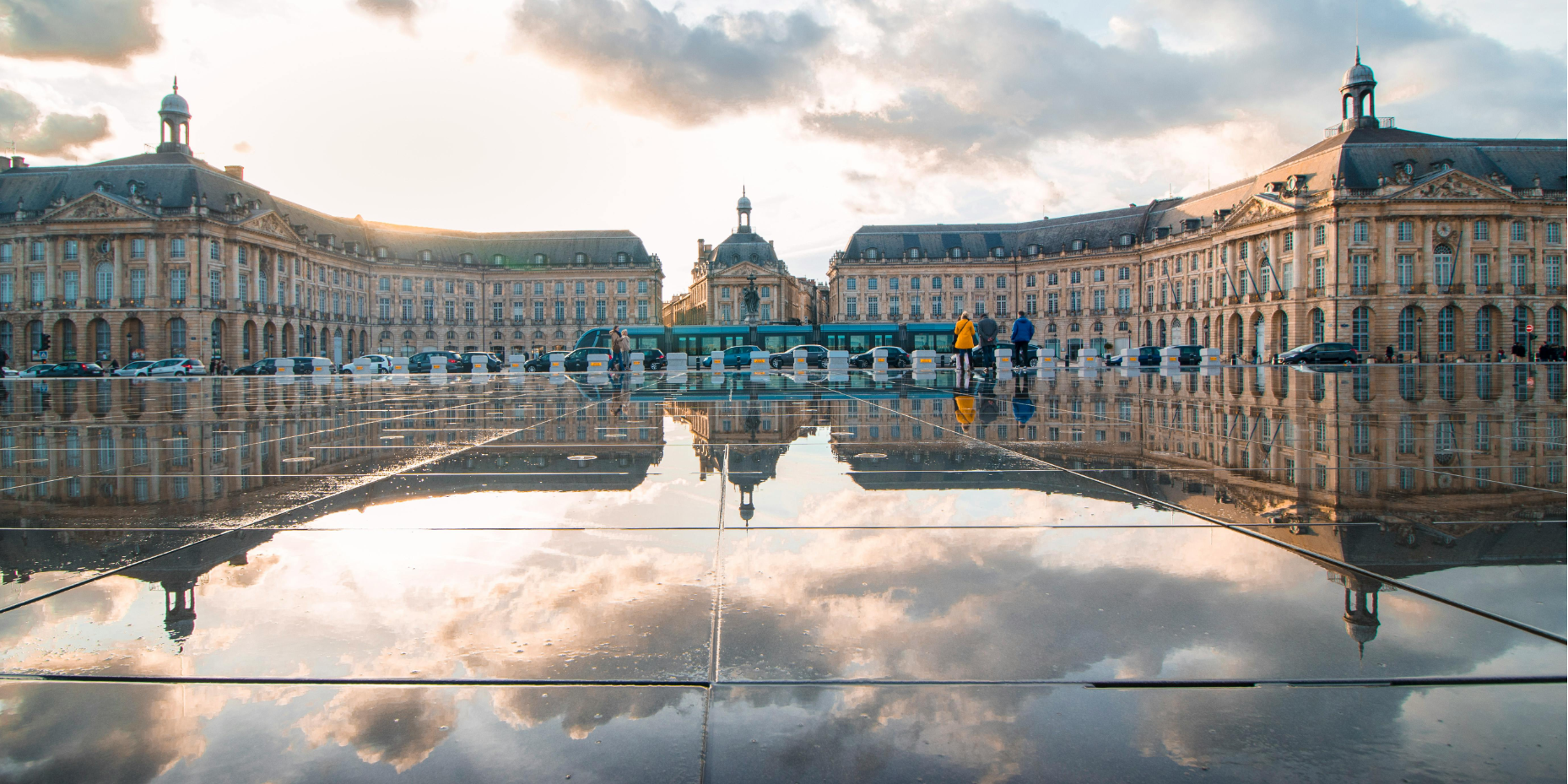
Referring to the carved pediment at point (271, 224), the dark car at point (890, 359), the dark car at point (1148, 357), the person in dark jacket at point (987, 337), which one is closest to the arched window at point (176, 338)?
the carved pediment at point (271, 224)

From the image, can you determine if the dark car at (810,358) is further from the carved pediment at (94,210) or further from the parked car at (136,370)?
→ the carved pediment at (94,210)

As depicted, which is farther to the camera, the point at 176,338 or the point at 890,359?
the point at 176,338

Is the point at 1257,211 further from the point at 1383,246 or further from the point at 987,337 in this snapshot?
the point at 987,337

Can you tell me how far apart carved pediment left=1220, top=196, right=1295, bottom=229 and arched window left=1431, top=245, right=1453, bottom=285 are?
34.3ft

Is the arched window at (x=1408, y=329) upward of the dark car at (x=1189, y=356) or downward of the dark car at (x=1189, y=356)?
upward

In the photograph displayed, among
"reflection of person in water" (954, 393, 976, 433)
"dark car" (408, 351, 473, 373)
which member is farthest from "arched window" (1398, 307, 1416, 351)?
"dark car" (408, 351, 473, 373)

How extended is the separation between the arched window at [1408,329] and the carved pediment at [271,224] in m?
87.9

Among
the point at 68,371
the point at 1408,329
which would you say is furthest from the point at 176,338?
the point at 1408,329

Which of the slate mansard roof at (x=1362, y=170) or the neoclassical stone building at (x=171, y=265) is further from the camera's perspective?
the neoclassical stone building at (x=171, y=265)

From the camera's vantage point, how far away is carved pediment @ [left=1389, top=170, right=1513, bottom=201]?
59.3m

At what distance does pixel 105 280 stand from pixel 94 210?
17.3ft

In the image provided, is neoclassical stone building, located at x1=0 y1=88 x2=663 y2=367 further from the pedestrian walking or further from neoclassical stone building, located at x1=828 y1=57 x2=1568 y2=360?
neoclassical stone building, located at x1=828 y1=57 x2=1568 y2=360

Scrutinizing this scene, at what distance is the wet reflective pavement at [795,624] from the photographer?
1698 mm

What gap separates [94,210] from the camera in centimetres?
6250
